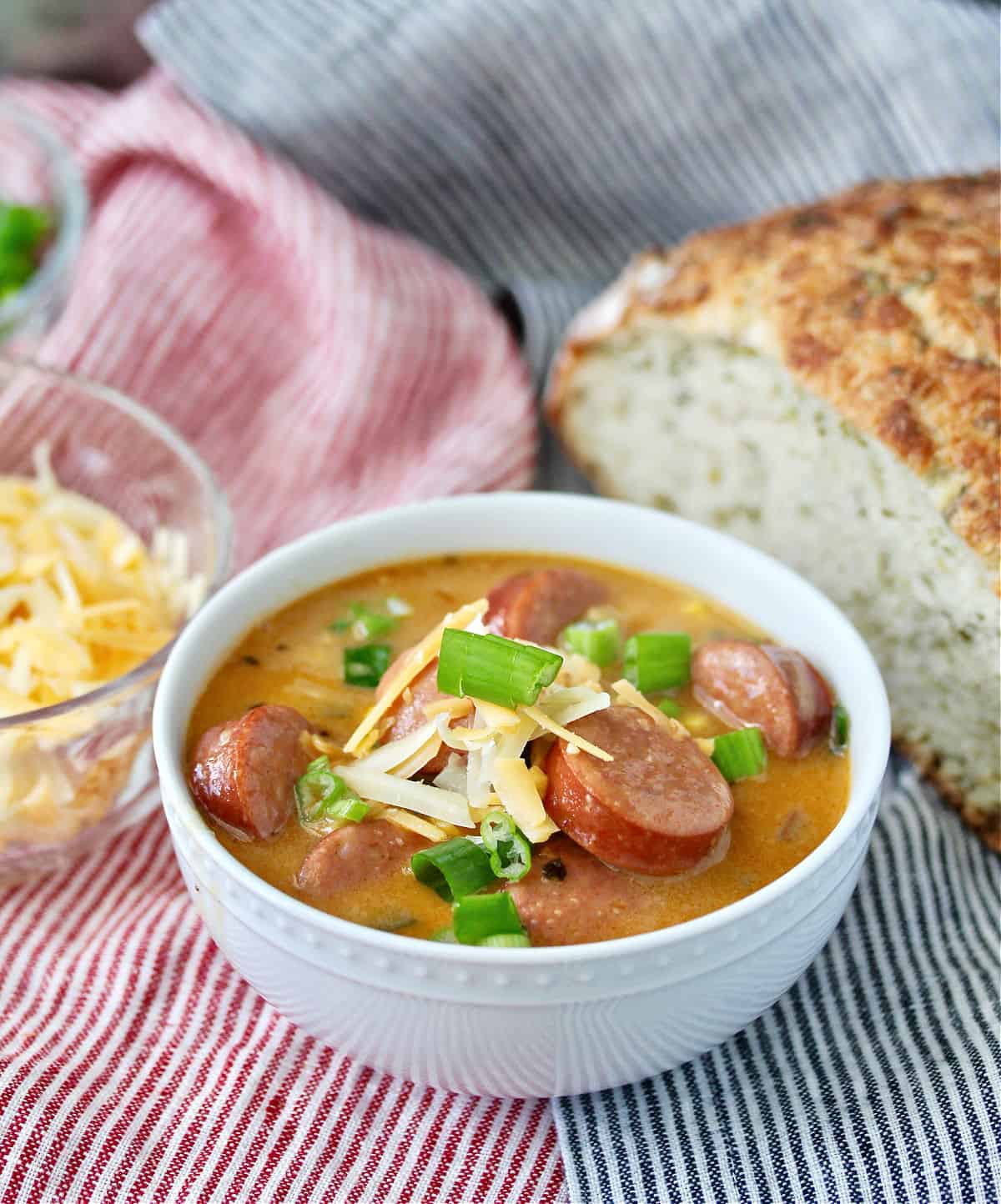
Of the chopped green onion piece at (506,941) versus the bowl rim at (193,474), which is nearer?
the chopped green onion piece at (506,941)

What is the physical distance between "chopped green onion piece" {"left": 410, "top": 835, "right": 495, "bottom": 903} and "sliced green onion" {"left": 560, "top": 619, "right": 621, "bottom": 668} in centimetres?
53

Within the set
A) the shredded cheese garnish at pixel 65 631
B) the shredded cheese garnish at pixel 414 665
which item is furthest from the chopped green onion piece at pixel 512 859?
the shredded cheese garnish at pixel 65 631

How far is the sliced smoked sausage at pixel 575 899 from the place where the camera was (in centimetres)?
208

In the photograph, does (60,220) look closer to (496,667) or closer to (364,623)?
(364,623)

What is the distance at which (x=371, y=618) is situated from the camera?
268 centimetres

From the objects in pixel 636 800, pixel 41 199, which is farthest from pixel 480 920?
pixel 41 199

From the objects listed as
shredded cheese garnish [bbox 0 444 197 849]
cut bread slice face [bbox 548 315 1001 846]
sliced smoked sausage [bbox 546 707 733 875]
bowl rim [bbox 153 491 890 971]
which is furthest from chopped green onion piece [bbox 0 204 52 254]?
sliced smoked sausage [bbox 546 707 733 875]

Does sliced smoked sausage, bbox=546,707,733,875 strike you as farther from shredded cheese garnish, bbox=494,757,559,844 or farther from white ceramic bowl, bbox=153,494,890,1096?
white ceramic bowl, bbox=153,494,890,1096

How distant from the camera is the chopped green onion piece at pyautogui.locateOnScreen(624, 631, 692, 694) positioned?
2.52 metres

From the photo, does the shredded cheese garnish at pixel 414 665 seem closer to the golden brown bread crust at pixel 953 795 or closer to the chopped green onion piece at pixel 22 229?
the golden brown bread crust at pixel 953 795

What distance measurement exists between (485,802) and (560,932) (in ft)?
0.73

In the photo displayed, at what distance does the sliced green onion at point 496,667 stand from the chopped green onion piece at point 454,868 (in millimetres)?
→ 223

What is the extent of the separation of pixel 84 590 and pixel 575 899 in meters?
1.33

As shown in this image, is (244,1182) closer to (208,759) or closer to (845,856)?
(208,759)
